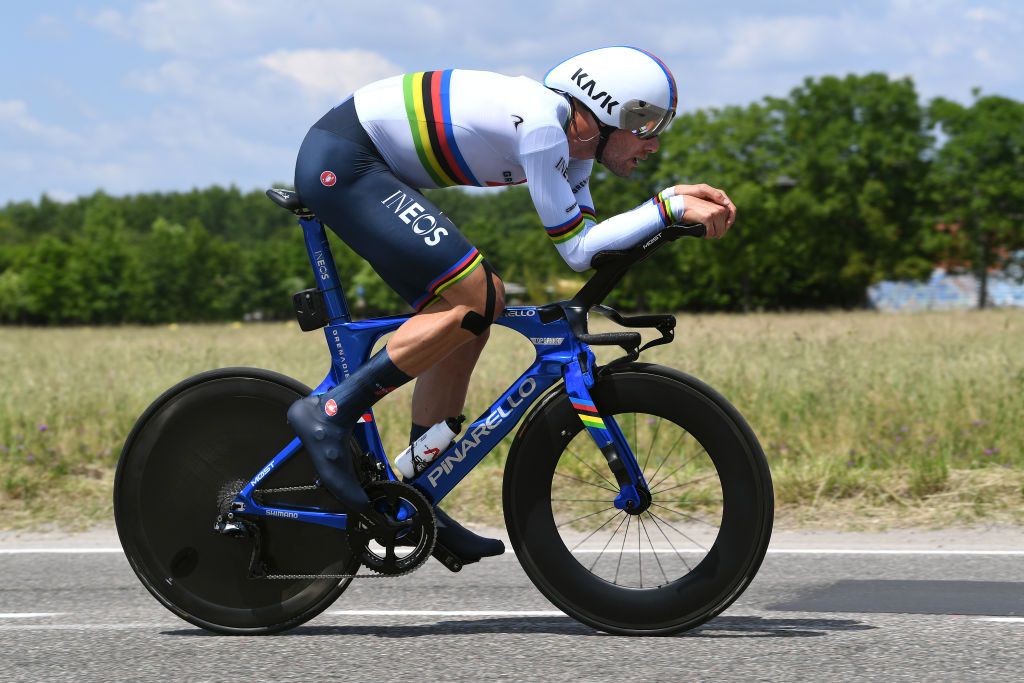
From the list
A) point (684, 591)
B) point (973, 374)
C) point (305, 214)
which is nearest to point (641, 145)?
point (305, 214)

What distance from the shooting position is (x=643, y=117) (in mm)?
3689

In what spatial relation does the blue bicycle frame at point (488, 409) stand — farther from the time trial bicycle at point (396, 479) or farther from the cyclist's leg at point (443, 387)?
the cyclist's leg at point (443, 387)

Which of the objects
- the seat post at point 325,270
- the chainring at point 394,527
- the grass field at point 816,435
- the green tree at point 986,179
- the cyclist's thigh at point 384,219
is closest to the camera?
the cyclist's thigh at point 384,219

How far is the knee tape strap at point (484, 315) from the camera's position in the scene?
147 inches

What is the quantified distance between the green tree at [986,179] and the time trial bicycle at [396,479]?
216 ft

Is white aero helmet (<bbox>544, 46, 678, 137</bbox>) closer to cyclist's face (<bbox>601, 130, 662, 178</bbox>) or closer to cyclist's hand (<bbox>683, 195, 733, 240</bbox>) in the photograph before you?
cyclist's face (<bbox>601, 130, 662, 178</bbox>)

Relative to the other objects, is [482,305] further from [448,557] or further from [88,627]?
[88,627]

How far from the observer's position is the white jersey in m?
3.60

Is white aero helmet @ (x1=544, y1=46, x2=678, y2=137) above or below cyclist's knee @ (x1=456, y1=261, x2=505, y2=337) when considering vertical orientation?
above

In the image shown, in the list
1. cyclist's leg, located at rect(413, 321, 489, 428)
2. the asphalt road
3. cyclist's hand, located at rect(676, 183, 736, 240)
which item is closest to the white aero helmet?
cyclist's hand, located at rect(676, 183, 736, 240)

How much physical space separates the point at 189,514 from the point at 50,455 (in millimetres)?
3980

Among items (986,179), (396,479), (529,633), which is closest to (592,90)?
(396,479)

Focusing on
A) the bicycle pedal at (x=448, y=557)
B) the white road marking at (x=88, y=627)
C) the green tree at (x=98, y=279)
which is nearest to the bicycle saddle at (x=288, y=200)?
the bicycle pedal at (x=448, y=557)

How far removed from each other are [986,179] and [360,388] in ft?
222
